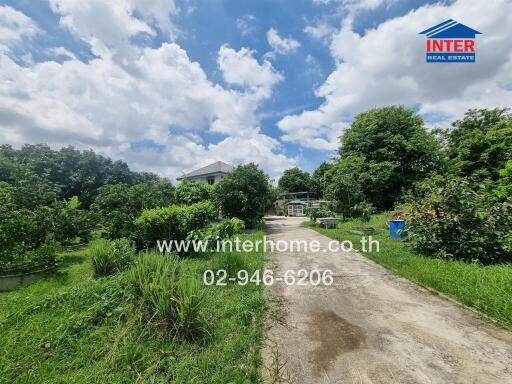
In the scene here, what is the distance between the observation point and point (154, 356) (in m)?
2.40

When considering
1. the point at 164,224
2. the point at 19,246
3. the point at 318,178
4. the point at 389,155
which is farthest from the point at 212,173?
the point at 19,246

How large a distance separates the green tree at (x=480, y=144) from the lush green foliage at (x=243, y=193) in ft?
47.7

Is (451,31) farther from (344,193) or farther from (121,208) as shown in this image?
(121,208)

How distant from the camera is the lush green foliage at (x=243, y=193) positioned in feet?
50.3

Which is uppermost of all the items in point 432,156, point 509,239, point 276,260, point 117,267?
point 432,156

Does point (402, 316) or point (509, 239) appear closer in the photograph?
point (402, 316)

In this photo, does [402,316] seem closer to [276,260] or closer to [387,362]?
[387,362]

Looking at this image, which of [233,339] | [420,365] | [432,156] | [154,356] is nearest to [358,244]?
[420,365]

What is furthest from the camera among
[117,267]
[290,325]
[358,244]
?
[358,244]

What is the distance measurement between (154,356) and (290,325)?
5.82ft

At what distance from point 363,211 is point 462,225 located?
917 cm

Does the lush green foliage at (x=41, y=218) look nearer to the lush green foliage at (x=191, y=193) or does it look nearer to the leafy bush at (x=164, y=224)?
the leafy bush at (x=164, y=224)

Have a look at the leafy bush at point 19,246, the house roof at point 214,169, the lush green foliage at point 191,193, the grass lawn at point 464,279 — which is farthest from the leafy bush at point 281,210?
the leafy bush at point 19,246

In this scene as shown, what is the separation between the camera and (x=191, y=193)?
622 inches
